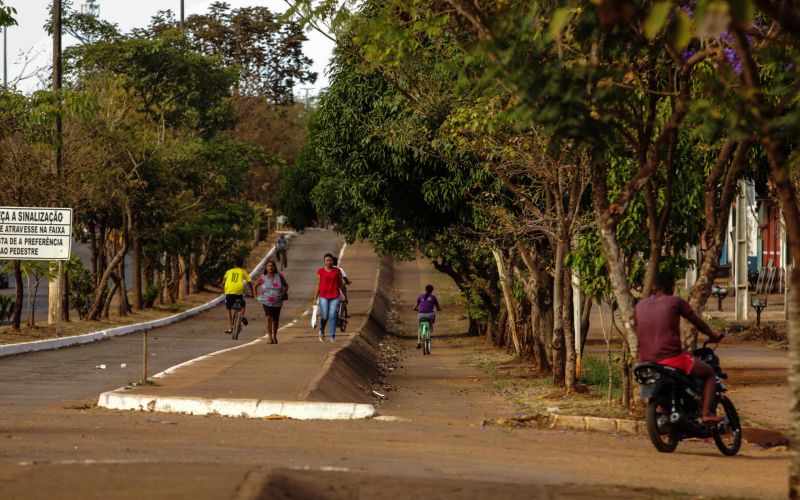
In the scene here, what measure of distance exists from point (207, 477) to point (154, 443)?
3.14 metres

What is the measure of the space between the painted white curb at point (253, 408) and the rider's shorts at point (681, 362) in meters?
3.58

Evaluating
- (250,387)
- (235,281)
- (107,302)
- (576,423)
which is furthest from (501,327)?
(576,423)

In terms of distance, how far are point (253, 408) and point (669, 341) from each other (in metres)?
4.65

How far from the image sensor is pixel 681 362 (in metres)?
11.5

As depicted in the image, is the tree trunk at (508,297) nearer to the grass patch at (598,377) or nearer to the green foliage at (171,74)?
the grass patch at (598,377)

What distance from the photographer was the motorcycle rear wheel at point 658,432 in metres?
11.3

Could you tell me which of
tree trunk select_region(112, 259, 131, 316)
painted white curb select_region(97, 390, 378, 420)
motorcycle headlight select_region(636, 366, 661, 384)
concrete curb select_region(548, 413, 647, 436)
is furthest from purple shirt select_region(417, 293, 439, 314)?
motorcycle headlight select_region(636, 366, 661, 384)

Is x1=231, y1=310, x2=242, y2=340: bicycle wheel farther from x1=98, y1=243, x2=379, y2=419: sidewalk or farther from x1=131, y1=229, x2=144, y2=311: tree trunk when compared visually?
x1=131, y1=229, x2=144, y2=311: tree trunk

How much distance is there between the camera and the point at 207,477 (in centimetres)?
778

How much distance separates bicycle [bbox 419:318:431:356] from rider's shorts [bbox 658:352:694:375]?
803 inches

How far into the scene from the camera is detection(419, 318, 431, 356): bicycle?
3194cm

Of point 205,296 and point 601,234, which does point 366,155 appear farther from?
point 205,296

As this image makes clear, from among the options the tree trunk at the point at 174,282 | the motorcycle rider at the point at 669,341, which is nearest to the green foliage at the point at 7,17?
the motorcycle rider at the point at 669,341

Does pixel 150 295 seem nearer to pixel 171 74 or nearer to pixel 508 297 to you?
pixel 171 74
